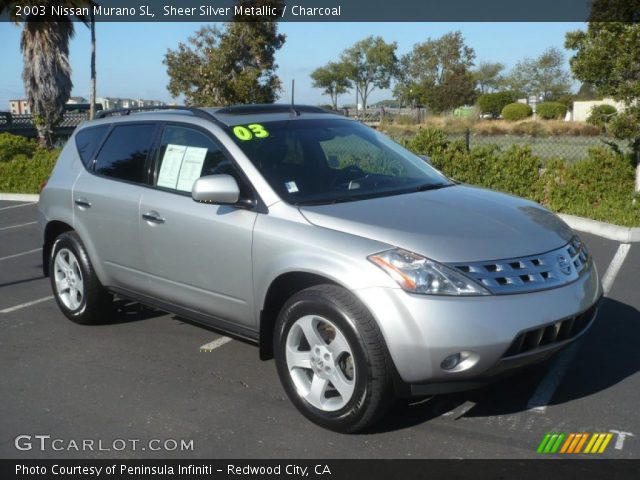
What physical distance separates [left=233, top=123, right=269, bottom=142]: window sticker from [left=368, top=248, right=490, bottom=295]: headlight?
5.19ft

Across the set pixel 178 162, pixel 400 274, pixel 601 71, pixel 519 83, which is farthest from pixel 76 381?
pixel 519 83

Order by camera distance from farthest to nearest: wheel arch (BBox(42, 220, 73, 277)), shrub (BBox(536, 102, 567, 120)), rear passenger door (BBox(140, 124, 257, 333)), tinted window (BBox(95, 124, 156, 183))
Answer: shrub (BBox(536, 102, 567, 120)), wheel arch (BBox(42, 220, 73, 277)), tinted window (BBox(95, 124, 156, 183)), rear passenger door (BBox(140, 124, 257, 333))

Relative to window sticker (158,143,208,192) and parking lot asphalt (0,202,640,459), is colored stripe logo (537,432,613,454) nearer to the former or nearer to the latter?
parking lot asphalt (0,202,640,459)

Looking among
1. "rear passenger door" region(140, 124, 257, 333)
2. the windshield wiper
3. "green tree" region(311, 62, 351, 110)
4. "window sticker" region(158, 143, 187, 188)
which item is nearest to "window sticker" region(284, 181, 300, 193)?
"rear passenger door" region(140, 124, 257, 333)

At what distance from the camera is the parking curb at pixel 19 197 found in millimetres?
16609

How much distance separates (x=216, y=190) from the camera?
4.37 meters

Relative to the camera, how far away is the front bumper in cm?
359

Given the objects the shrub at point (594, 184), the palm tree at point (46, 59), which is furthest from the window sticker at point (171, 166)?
the palm tree at point (46, 59)

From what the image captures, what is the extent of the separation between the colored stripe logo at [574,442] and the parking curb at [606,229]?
588 cm

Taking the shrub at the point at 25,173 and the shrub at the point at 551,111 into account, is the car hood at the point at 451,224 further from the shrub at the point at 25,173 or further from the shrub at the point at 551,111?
the shrub at the point at 551,111

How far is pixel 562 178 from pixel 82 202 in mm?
7943

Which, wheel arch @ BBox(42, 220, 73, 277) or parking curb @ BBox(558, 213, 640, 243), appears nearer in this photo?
wheel arch @ BBox(42, 220, 73, 277)

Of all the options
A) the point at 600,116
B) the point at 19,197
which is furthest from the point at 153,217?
the point at 19,197

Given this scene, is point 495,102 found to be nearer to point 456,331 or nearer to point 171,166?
point 171,166
